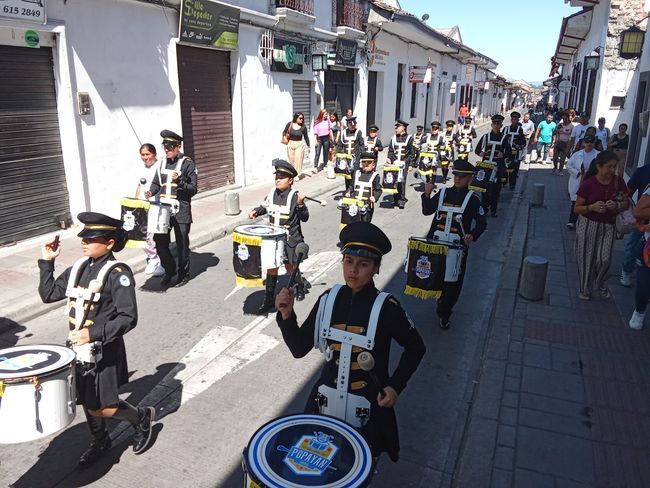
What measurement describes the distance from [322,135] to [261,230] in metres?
12.4

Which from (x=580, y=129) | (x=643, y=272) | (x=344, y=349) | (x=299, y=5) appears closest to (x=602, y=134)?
(x=580, y=129)

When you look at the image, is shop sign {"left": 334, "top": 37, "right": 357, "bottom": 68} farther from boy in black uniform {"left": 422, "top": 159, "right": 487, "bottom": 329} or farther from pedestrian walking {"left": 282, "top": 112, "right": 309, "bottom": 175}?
boy in black uniform {"left": 422, "top": 159, "right": 487, "bottom": 329}

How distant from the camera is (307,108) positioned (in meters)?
18.5

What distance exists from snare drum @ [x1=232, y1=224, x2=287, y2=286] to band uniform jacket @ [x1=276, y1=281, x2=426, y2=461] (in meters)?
2.87

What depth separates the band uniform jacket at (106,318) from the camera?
11.3 ft

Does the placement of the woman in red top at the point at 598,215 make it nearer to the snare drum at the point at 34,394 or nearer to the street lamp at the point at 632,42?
Answer: the snare drum at the point at 34,394

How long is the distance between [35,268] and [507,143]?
10537 millimetres

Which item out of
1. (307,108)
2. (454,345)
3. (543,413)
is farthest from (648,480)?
(307,108)

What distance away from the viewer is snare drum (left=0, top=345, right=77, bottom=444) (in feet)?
9.33

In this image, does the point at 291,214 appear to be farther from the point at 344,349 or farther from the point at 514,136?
the point at 514,136

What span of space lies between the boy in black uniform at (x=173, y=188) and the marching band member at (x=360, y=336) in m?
4.67

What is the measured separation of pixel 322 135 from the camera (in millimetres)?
17922

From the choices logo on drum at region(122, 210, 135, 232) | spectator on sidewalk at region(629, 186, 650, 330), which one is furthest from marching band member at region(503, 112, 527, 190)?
logo on drum at region(122, 210, 135, 232)

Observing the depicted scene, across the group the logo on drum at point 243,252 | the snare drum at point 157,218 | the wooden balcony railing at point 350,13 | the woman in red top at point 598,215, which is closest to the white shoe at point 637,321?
the woman in red top at point 598,215
